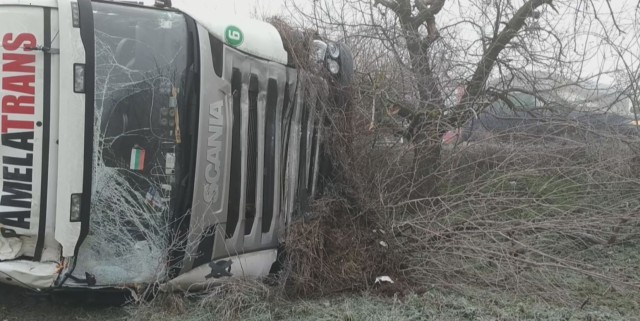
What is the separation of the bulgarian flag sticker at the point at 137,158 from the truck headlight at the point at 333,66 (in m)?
1.70

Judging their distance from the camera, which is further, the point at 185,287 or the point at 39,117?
the point at 185,287

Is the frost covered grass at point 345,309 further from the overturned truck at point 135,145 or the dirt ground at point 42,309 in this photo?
the dirt ground at point 42,309

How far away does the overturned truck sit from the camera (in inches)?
145

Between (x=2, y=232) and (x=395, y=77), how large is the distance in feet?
15.4

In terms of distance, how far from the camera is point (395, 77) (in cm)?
719

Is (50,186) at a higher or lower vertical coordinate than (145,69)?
lower

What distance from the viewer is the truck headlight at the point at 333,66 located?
192 inches

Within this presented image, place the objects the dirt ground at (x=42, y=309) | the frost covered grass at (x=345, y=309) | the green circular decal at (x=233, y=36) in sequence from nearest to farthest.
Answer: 1. the frost covered grass at (x=345, y=309)
2. the dirt ground at (x=42, y=309)
3. the green circular decal at (x=233, y=36)

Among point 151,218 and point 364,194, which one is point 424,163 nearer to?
point 364,194

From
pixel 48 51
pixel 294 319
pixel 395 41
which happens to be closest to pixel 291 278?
pixel 294 319

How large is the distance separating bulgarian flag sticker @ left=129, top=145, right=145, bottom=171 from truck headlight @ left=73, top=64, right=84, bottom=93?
19.1 inches

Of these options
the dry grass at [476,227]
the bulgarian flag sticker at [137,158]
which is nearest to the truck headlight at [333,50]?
the dry grass at [476,227]

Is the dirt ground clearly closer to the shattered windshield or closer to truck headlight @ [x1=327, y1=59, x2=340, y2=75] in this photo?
the shattered windshield

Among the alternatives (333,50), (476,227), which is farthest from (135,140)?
(476,227)
